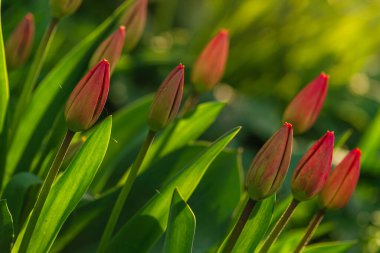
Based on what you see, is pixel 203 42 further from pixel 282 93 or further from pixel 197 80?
pixel 197 80

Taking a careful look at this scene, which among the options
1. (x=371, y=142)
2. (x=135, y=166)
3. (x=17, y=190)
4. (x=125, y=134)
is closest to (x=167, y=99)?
(x=135, y=166)


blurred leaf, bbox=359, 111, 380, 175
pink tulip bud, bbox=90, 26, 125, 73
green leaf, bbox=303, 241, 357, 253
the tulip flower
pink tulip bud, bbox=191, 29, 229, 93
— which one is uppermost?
the tulip flower

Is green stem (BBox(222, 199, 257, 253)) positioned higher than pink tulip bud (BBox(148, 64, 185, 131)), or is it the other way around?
pink tulip bud (BBox(148, 64, 185, 131))

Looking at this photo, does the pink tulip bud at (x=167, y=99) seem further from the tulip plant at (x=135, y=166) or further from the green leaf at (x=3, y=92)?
the green leaf at (x=3, y=92)

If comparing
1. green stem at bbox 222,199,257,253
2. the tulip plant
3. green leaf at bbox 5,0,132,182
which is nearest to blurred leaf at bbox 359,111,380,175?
the tulip plant

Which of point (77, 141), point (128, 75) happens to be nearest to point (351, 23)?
point (128, 75)

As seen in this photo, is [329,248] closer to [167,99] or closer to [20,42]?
[167,99]

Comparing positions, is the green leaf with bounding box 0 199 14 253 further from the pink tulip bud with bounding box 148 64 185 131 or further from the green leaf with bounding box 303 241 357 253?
the green leaf with bounding box 303 241 357 253

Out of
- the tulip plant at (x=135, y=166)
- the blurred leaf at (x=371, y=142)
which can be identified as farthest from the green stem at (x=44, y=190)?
the blurred leaf at (x=371, y=142)

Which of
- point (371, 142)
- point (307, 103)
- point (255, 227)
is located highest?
point (307, 103)
